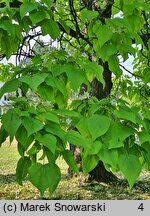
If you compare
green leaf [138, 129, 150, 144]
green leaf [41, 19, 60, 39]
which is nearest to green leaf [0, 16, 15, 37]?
green leaf [41, 19, 60, 39]

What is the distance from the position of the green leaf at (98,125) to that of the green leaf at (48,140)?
6.7 inches

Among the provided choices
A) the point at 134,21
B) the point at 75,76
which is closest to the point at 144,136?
the point at 75,76

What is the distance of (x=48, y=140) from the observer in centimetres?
110

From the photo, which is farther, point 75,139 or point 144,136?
point 144,136

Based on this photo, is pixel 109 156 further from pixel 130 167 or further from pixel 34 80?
pixel 34 80

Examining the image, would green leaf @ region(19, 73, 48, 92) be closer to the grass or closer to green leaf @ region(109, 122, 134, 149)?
green leaf @ region(109, 122, 134, 149)

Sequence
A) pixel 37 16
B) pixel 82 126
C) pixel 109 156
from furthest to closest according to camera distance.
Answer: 1. pixel 37 16
2. pixel 82 126
3. pixel 109 156

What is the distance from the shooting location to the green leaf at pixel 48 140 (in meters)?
1.08

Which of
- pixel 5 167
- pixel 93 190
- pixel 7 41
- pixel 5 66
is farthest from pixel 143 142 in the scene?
pixel 5 167

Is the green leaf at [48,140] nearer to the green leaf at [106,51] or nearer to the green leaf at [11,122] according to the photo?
the green leaf at [11,122]

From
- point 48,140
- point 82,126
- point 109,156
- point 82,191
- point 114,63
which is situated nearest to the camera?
point 48,140

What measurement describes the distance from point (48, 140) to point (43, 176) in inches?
4.4

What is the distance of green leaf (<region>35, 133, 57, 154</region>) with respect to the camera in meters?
1.08

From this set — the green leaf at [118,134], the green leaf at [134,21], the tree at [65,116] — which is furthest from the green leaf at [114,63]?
the green leaf at [118,134]
